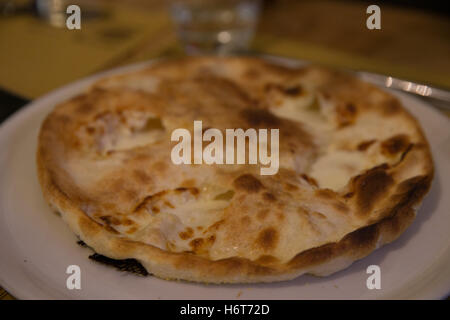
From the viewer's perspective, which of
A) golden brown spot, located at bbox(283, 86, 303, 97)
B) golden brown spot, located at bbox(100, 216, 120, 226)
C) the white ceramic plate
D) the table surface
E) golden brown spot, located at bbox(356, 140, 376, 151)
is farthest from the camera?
the table surface

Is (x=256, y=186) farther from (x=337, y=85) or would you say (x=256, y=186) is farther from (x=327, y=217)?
(x=337, y=85)

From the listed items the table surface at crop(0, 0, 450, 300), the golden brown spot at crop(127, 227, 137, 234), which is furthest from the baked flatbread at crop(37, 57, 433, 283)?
the table surface at crop(0, 0, 450, 300)

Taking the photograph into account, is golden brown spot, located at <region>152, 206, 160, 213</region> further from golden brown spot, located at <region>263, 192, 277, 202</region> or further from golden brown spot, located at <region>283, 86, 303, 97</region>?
golden brown spot, located at <region>283, 86, 303, 97</region>

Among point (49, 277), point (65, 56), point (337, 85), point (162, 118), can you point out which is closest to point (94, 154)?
point (162, 118)

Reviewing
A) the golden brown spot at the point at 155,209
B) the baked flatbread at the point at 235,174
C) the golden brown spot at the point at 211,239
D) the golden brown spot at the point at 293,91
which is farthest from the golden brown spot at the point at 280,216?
A: the golden brown spot at the point at 293,91

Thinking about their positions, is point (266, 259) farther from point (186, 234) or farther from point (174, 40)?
point (174, 40)

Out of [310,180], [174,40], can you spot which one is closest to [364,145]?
[310,180]
